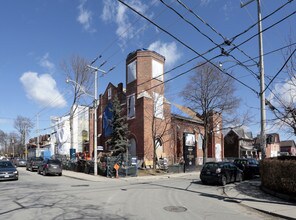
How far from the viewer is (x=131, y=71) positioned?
137ft

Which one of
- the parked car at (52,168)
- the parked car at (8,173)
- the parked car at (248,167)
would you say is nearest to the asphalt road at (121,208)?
the parked car at (8,173)

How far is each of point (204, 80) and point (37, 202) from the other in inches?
1072

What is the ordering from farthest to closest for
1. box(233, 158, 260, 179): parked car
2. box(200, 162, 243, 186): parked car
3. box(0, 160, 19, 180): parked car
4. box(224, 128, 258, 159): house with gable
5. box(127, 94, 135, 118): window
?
box(224, 128, 258, 159): house with gable → box(127, 94, 135, 118): window → box(233, 158, 260, 179): parked car → box(0, 160, 19, 180): parked car → box(200, 162, 243, 186): parked car

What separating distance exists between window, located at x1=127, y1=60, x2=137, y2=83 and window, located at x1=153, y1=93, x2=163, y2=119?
3.85 m

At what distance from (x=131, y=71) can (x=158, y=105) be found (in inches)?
244

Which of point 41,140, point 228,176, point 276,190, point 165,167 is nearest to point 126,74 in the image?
point 165,167

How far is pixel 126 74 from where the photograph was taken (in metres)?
43.0

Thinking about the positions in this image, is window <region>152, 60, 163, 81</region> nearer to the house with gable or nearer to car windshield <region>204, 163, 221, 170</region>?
car windshield <region>204, 163, 221, 170</region>

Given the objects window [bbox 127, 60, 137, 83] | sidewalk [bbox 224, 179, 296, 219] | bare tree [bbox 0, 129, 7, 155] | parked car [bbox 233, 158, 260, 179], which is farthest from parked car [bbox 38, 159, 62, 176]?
bare tree [bbox 0, 129, 7, 155]

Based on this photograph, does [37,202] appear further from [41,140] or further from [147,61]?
[41,140]

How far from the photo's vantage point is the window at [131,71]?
41.3 m

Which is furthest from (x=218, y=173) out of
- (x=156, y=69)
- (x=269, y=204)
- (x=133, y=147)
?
(x=156, y=69)

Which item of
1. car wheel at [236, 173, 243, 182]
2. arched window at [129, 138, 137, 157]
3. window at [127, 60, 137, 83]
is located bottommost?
car wheel at [236, 173, 243, 182]

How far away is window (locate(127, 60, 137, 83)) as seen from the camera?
135 feet
